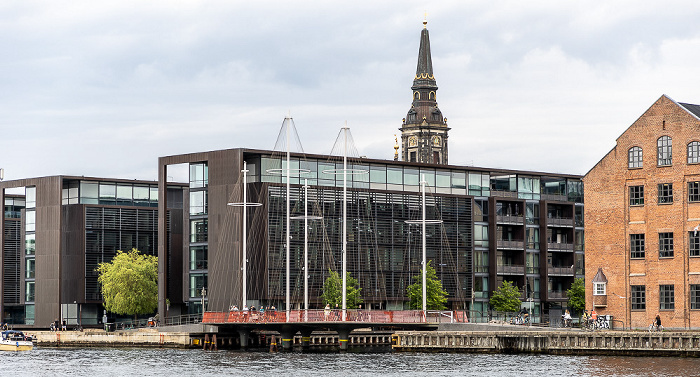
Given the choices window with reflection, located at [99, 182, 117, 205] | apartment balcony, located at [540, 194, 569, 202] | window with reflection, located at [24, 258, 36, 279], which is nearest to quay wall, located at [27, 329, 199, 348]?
window with reflection, located at [24, 258, 36, 279]

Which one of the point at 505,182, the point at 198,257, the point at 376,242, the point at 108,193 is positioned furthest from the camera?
the point at 505,182

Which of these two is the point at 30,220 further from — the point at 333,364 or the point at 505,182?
the point at 333,364

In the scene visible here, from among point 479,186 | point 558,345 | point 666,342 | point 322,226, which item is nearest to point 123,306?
point 322,226

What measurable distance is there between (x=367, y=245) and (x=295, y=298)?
10708 mm

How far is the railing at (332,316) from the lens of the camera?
342 feet

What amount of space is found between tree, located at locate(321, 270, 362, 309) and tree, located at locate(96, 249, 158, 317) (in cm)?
2217

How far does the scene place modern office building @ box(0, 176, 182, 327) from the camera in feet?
463

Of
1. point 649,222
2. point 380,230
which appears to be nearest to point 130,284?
point 380,230

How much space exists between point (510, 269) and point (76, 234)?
5001cm

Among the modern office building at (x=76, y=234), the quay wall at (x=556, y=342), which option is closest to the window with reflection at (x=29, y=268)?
the modern office building at (x=76, y=234)

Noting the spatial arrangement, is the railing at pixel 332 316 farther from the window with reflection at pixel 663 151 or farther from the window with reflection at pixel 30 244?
the window with reflection at pixel 30 244

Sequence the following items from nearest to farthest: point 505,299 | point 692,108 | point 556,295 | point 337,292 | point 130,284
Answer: point 692,108 < point 337,292 < point 130,284 < point 505,299 < point 556,295

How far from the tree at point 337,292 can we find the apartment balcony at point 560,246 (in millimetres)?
33967

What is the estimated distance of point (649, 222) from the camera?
340ft
